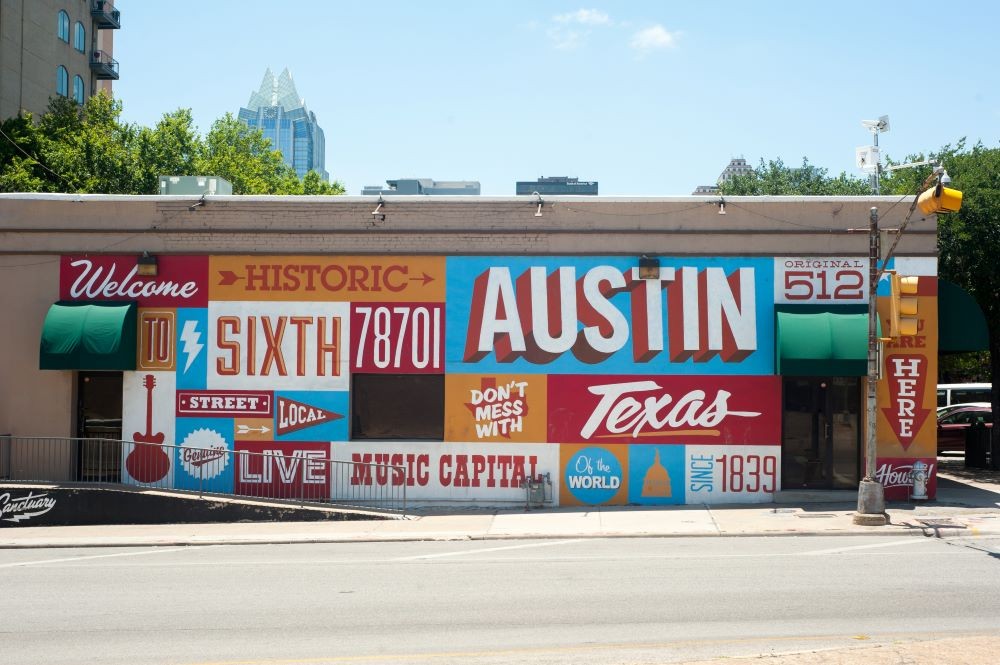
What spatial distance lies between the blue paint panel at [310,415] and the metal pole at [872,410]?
399 inches

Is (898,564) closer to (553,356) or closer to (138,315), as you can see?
(553,356)

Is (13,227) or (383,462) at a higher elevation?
(13,227)

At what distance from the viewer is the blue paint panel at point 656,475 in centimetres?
1934

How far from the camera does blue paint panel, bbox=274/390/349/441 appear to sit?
65.2 ft

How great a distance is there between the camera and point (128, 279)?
794 inches

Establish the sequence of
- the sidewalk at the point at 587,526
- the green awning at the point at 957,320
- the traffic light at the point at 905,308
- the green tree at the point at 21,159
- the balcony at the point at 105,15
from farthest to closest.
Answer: the balcony at the point at 105,15 → the green tree at the point at 21,159 → the green awning at the point at 957,320 → the sidewalk at the point at 587,526 → the traffic light at the point at 905,308

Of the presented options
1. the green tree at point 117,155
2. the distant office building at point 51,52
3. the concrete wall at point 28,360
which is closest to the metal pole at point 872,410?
the concrete wall at point 28,360

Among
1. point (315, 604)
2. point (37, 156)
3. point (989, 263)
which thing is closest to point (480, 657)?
point (315, 604)

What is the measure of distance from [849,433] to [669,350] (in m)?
4.06

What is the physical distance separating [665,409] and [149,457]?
10835 millimetres

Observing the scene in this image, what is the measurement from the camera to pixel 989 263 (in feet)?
75.2

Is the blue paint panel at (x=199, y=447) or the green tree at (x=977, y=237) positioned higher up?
the green tree at (x=977, y=237)

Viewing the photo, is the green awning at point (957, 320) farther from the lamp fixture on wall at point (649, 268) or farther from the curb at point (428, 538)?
the lamp fixture on wall at point (649, 268)

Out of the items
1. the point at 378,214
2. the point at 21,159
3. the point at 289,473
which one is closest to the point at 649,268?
the point at 378,214
